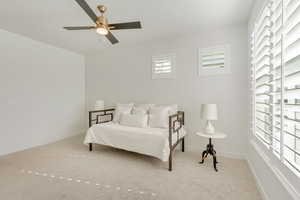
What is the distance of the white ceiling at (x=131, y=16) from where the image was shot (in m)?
2.15

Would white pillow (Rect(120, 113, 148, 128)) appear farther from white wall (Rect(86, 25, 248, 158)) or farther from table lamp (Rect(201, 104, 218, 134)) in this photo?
table lamp (Rect(201, 104, 218, 134))

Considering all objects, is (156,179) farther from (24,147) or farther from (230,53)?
(24,147)

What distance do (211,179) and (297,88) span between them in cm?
163

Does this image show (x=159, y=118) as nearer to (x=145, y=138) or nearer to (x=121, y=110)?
(x=145, y=138)

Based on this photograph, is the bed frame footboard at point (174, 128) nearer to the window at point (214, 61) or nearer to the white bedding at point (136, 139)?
the white bedding at point (136, 139)

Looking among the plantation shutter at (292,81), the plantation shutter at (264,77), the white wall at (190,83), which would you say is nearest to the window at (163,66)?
the white wall at (190,83)

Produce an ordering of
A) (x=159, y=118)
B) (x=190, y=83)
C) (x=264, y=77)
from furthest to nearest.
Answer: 1. (x=190, y=83)
2. (x=159, y=118)
3. (x=264, y=77)

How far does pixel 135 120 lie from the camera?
9.98ft

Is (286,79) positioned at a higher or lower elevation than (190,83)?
lower

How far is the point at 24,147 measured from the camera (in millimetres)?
3205

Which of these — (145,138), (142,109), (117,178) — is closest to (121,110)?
(142,109)

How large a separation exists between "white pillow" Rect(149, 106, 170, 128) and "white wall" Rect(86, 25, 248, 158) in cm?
52

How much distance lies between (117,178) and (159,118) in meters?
1.31

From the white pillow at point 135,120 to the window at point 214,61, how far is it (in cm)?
153
